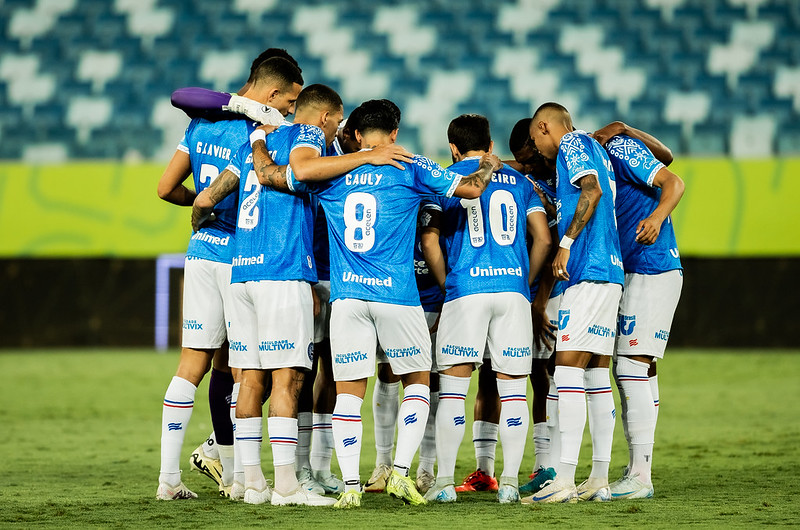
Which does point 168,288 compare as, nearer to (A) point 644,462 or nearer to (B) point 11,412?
(B) point 11,412

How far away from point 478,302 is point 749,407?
5.04 m

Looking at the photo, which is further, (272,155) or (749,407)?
(749,407)

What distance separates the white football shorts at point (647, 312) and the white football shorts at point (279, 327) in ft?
5.80

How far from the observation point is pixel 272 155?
5227 mm

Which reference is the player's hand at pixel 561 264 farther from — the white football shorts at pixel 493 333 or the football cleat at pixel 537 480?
the football cleat at pixel 537 480

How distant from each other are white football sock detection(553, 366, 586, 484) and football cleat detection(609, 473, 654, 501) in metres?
0.33

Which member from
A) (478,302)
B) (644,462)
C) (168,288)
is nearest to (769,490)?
(644,462)

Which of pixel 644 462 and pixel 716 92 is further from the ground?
pixel 716 92

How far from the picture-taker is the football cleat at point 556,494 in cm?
502

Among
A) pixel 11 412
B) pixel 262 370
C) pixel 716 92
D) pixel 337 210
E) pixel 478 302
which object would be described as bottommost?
pixel 11 412

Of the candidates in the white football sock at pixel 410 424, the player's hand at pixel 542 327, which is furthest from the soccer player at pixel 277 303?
the player's hand at pixel 542 327

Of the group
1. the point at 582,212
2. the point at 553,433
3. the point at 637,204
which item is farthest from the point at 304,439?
the point at 637,204

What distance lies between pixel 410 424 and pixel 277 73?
7.01ft

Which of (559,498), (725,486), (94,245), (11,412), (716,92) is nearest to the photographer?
(559,498)
